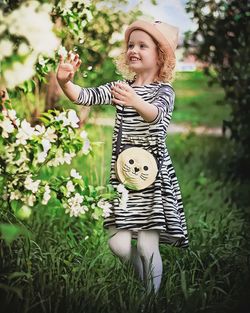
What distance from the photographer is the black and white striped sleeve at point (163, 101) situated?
2840 mm

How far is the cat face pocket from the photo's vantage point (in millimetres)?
2916

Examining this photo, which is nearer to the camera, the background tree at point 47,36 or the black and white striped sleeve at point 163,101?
the background tree at point 47,36

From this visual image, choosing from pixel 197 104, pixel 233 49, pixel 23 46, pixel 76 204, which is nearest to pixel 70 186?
pixel 76 204

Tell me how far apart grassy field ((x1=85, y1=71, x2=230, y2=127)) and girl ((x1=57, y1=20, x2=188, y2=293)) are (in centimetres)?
573

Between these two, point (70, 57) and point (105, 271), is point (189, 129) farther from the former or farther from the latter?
point (70, 57)

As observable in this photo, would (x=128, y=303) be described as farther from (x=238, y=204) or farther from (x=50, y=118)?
(x=238, y=204)

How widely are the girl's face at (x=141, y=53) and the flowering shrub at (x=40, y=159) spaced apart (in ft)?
1.33

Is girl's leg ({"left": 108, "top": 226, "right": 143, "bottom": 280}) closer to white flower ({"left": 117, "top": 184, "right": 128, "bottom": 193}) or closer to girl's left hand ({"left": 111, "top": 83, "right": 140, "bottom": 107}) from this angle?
white flower ({"left": 117, "top": 184, "right": 128, "bottom": 193})

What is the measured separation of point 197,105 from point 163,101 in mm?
9158

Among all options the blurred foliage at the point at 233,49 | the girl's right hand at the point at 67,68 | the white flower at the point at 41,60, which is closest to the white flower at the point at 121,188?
the girl's right hand at the point at 67,68

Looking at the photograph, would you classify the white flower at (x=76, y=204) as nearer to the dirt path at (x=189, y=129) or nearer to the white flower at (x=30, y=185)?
the white flower at (x=30, y=185)

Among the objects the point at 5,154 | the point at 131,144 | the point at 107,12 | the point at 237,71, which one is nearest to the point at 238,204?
the point at 237,71

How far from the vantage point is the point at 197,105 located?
11977 mm

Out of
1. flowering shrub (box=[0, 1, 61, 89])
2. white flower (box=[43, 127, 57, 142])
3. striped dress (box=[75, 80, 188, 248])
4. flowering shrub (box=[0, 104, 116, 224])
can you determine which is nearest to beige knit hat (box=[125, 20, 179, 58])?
striped dress (box=[75, 80, 188, 248])
